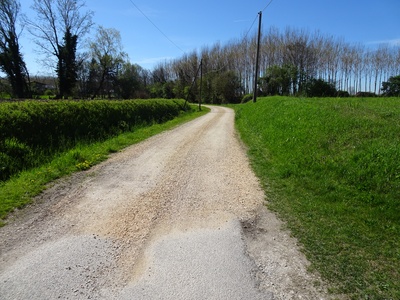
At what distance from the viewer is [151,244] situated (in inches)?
140

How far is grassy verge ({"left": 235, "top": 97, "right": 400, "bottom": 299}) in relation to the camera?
3.11 metres

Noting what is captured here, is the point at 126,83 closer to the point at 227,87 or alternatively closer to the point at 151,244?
the point at 227,87

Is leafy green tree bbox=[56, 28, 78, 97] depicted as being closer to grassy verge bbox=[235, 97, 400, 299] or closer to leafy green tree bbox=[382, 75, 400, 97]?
grassy verge bbox=[235, 97, 400, 299]

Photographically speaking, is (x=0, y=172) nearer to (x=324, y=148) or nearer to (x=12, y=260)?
(x=12, y=260)

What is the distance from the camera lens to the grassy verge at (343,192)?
3.11m

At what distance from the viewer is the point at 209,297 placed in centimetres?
263

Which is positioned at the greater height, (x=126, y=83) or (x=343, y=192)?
(x=126, y=83)

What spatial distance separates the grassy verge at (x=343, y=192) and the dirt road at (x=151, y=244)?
15.2 inches

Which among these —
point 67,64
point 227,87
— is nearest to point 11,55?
point 67,64

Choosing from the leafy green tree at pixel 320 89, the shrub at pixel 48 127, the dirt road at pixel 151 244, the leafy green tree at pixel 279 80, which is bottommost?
the dirt road at pixel 151 244

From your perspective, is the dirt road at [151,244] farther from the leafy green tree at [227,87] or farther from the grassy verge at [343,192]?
the leafy green tree at [227,87]

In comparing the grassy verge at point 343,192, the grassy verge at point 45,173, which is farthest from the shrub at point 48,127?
the grassy verge at point 343,192

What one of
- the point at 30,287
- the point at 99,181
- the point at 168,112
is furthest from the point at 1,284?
the point at 168,112

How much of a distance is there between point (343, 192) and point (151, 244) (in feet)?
12.6
